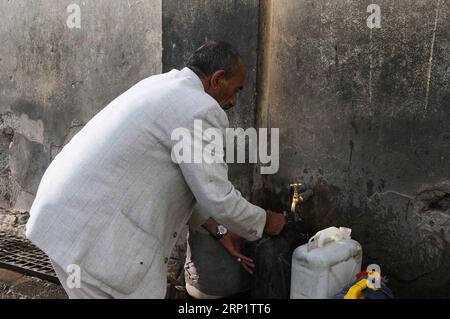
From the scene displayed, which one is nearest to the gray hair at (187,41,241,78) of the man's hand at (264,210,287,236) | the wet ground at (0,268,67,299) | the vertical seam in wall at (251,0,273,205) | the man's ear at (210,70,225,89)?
the man's ear at (210,70,225,89)

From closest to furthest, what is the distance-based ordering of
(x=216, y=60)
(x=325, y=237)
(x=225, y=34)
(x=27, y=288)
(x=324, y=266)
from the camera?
(x=216, y=60) < (x=324, y=266) < (x=325, y=237) < (x=225, y=34) < (x=27, y=288)

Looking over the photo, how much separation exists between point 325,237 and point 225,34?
4.87 feet

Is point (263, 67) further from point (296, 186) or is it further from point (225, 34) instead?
point (296, 186)

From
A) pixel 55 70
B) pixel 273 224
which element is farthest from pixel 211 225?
pixel 55 70

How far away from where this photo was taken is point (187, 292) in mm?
3252

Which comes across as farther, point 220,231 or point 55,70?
point 55,70

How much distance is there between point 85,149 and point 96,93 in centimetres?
233

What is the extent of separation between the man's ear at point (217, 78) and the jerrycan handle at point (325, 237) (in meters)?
0.98

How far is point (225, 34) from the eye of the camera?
3295 mm

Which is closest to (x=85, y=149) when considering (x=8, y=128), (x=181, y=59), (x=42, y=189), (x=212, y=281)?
(x=42, y=189)

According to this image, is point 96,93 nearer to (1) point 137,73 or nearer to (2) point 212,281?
(1) point 137,73

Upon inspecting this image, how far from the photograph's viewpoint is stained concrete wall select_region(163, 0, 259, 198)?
3.22 meters

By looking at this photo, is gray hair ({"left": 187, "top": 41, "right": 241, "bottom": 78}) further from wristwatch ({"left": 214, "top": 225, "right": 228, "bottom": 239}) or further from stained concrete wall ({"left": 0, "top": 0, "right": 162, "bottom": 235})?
stained concrete wall ({"left": 0, "top": 0, "right": 162, "bottom": 235})

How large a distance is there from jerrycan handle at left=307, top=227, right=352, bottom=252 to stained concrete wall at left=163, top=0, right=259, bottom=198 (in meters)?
0.83
